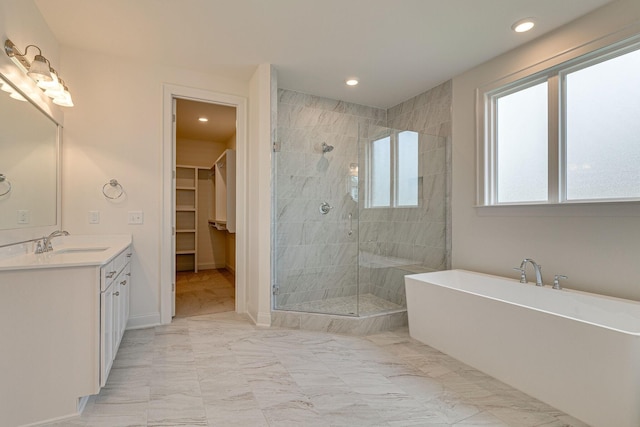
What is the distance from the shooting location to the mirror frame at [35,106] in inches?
73.4

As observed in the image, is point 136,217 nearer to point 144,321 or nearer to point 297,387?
point 144,321

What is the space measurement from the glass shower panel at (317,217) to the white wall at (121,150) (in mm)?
1283

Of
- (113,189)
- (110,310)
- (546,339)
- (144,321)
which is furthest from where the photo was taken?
(144,321)

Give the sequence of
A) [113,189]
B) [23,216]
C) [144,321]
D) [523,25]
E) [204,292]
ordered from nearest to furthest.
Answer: [23,216] → [523,25] → [113,189] → [144,321] → [204,292]

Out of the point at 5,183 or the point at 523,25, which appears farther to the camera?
the point at 523,25

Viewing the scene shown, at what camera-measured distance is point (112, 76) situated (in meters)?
2.98

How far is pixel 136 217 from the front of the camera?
10.1 ft

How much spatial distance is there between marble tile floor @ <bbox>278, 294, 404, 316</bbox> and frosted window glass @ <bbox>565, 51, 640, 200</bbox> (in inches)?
78.1

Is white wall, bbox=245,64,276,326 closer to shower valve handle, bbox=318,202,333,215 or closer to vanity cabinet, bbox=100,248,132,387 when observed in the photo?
shower valve handle, bbox=318,202,333,215

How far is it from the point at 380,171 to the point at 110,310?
2858 mm

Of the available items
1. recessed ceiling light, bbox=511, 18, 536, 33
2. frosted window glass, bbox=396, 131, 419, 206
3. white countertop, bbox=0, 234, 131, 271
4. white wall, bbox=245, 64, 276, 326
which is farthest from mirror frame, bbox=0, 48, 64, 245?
recessed ceiling light, bbox=511, 18, 536, 33

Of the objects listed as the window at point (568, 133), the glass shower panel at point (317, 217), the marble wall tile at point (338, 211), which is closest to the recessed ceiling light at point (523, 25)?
the window at point (568, 133)

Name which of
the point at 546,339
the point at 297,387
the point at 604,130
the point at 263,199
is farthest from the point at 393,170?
the point at 297,387

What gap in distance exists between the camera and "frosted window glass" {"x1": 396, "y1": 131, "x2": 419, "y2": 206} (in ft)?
12.0
